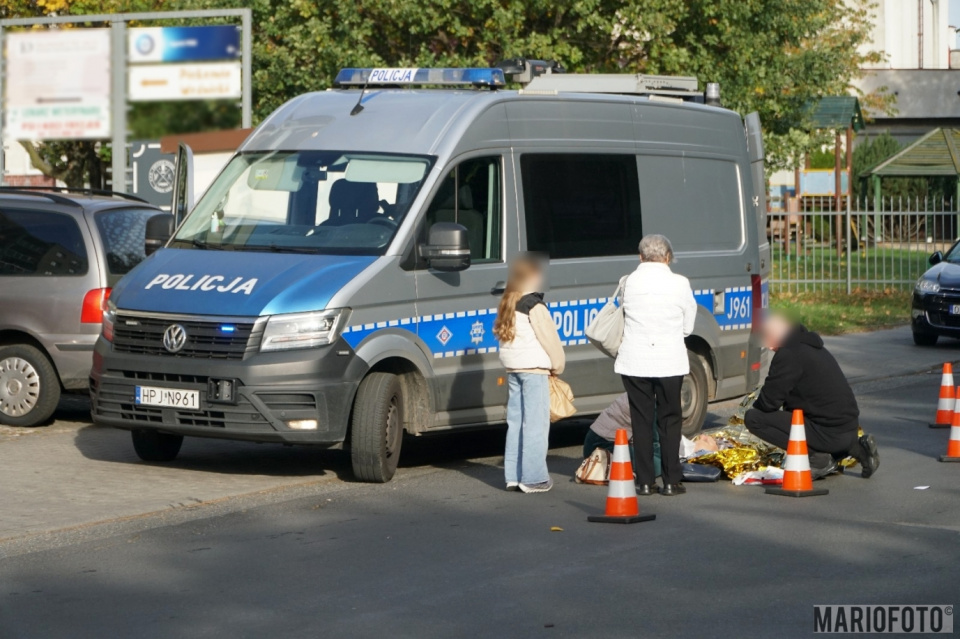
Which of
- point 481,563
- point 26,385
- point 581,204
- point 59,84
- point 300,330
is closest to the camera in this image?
point 481,563

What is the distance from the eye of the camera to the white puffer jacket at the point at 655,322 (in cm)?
885

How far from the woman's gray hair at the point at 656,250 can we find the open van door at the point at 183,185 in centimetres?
368

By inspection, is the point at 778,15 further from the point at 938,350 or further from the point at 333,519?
the point at 333,519

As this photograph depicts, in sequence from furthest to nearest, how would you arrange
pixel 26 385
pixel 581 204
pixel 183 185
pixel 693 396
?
pixel 26 385 → pixel 183 185 → pixel 693 396 → pixel 581 204

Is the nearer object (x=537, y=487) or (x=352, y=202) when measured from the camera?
(x=537, y=487)

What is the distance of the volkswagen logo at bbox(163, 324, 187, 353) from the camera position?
9180 millimetres

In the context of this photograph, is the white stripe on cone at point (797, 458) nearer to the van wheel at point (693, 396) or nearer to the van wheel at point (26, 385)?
the van wheel at point (693, 396)

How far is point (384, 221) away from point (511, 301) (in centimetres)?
112

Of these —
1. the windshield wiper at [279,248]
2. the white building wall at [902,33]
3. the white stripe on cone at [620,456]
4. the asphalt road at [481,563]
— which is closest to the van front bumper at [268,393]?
the asphalt road at [481,563]

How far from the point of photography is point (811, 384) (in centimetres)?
944

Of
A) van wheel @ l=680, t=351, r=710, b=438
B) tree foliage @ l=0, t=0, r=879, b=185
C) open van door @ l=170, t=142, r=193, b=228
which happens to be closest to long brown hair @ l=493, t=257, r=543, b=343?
van wheel @ l=680, t=351, r=710, b=438

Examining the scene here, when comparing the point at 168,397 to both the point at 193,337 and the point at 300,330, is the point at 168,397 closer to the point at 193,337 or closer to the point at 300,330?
the point at 193,337

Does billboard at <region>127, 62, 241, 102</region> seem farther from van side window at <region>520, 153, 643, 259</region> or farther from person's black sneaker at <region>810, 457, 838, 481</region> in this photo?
person's black sneaker at <region>810, 457, 838, 481</region>

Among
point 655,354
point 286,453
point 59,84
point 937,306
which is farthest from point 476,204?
point 59,84
